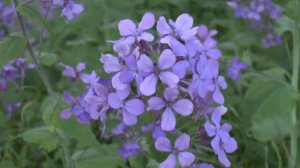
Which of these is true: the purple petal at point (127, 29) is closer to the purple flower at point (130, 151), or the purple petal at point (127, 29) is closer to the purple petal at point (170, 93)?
the purple petal at point (170, 93)

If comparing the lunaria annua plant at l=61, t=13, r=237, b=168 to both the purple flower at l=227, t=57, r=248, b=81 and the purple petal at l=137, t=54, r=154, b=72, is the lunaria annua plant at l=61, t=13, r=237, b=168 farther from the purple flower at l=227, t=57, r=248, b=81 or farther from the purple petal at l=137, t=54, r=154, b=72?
the purple flower at l=227, t=57, r=248, b=81

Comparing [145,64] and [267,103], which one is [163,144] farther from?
[267,103]

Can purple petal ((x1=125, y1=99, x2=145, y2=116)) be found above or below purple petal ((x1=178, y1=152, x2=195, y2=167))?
above

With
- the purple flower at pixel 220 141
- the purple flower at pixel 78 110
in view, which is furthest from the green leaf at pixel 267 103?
the purple flower at pixel 220 141

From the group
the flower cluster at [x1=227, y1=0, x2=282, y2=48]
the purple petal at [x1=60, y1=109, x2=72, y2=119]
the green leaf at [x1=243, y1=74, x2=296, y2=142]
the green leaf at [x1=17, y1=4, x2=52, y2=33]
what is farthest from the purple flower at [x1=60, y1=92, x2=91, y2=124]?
the flower cluster at [x1=227, y1=0, x2=282, y2=48]

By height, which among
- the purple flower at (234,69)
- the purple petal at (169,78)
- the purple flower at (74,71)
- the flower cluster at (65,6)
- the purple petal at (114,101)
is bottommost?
the purple flower at (234,69)

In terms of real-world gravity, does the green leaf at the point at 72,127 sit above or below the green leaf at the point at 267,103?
above

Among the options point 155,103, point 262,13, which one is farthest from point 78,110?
point 262,13
